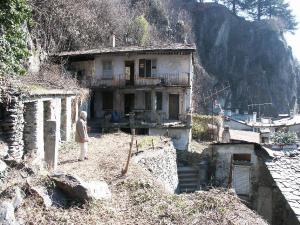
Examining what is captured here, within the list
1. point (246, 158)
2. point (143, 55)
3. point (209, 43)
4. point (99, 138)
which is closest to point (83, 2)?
point (143, 55)

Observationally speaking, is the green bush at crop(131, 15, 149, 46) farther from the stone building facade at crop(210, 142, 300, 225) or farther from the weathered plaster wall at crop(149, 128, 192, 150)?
the stone building facade at crop(210, 142, 300, 225)


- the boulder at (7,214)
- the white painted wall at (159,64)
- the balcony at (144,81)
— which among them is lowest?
the boulder at (7,214)

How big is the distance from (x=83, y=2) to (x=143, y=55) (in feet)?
33.2

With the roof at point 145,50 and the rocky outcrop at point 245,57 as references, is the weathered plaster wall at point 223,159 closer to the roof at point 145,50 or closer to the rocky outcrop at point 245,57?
the roof at point 145,50

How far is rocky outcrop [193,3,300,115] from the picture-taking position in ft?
191

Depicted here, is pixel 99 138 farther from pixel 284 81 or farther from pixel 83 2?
pixel 284 81

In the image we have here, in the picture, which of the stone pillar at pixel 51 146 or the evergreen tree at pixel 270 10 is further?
the evergreen tree at pixel 270 10

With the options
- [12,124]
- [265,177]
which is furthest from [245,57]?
[12,124]

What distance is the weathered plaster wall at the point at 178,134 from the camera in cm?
2742

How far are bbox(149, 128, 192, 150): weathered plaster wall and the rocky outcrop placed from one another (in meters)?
30.2

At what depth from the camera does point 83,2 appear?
35750 mm

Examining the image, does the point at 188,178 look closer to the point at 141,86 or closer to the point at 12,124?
the point at 141,86

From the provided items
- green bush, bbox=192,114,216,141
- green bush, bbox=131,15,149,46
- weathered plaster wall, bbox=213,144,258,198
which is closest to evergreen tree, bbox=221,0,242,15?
green bush, bbox=131,15,149,46

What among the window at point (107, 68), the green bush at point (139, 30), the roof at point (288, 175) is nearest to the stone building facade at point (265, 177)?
the roof at point (288, 175)
